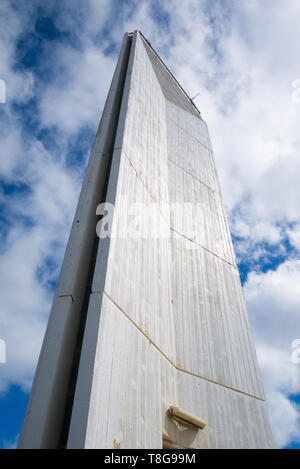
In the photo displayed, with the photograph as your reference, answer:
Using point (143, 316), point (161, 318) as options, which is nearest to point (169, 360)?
point (161, 318)

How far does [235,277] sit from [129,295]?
187 inches

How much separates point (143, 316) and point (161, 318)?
80 centimetres

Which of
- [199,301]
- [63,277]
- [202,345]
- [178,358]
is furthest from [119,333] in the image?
[199,301]

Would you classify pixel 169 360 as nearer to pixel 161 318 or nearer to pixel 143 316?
pixel 161 318

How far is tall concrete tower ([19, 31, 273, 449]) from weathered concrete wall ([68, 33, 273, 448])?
0.08ft

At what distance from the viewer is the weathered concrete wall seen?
3822mm

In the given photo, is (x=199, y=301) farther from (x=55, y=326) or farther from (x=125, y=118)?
(x=125, y=118)

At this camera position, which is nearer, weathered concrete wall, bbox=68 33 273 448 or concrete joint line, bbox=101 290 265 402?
weathered concrete wall, bbox=68 33 273 448

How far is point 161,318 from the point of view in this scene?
19.1 feet

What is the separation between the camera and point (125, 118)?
7.33m

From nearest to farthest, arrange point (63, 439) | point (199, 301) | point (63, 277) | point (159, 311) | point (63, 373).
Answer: point (63, 439), point (63, 373), point (63, 277), point (159, 311), point (199, 301)

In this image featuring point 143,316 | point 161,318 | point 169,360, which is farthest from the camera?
point 161,318

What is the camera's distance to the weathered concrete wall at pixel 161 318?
382cm

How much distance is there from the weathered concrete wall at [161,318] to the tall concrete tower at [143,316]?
0.02m
